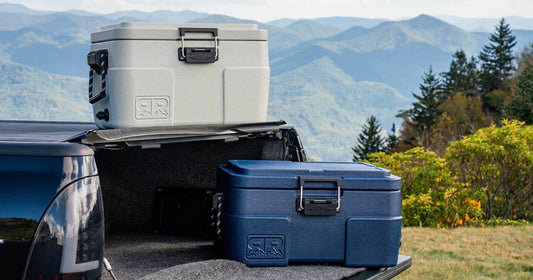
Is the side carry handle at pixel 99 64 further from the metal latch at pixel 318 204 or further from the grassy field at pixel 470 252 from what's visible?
the grassy field at pixel 470 252

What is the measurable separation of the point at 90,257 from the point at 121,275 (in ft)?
2.39

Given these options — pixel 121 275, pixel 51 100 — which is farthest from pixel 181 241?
pixel 51 100

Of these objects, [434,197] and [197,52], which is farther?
[434,197]

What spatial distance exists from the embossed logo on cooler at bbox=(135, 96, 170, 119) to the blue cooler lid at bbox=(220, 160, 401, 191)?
54 centimetres

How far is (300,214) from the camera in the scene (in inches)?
111

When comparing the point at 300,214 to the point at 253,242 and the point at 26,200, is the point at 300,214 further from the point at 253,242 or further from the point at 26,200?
the point at 26,200

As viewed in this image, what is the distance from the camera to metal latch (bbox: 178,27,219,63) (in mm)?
3240

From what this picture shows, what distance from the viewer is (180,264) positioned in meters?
3.03

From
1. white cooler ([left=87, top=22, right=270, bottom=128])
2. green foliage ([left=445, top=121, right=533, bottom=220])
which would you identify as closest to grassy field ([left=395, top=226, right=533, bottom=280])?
green foliage ([left=445, top=121, right=533, bottom=220])

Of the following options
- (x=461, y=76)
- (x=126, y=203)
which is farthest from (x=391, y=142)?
(x=126, y=203)

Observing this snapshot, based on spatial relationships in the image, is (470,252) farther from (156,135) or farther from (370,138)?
(370,138)

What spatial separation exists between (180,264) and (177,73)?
2.90 feet

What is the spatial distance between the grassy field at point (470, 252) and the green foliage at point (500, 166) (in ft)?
5.00

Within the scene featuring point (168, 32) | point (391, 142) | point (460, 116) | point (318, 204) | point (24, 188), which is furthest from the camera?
point (391, 142)
